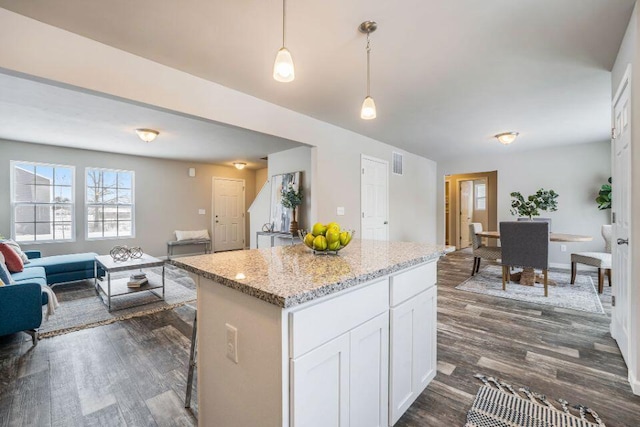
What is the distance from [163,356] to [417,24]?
3.12 meters

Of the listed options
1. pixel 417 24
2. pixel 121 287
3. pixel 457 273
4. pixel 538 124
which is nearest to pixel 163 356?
pixel 121 287

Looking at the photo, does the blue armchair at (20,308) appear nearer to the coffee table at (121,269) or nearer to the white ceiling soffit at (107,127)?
the coffee table at (121,269)

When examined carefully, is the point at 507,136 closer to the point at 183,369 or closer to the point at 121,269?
the point at 183,369

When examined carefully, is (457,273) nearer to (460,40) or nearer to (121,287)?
(460,40)

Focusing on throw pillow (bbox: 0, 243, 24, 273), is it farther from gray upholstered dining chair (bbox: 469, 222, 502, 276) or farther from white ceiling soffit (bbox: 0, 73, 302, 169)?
gray upholstered dining chair (bbox: 469, 222, 502, 276)

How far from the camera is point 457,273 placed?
5008 millimetres

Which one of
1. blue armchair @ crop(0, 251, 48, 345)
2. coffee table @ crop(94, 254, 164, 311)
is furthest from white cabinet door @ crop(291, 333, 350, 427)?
coffee table @ crop(94, 254, 164, 311)

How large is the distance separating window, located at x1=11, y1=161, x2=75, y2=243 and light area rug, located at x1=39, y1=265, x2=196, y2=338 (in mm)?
1770

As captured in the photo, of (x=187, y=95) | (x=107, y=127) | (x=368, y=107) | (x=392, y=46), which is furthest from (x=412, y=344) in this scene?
(x=107, y=127)

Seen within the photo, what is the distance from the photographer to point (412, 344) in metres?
1.60

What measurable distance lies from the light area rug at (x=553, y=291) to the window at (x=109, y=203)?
22.0 ft

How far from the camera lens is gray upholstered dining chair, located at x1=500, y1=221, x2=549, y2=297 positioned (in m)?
3.62

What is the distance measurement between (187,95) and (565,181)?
677cm

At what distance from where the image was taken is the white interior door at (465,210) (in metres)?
8.48
